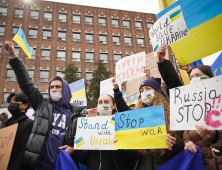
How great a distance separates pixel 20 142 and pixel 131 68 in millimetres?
1949

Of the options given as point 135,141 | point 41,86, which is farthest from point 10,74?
point 135,141

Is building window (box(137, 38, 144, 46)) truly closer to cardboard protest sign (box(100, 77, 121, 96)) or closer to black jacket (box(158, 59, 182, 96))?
cardboard protest sign (box(100, 77, 121, 96))

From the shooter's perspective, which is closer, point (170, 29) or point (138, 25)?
point (170, 29)

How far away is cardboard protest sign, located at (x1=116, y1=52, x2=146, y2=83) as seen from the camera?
9.12 ft

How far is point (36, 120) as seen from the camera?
2.16 m

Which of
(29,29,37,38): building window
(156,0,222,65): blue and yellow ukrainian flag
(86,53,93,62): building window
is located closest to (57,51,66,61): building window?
(86,53,93,62): building window

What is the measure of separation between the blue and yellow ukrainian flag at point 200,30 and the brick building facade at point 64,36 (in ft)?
63.3

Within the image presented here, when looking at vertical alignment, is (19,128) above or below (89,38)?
below

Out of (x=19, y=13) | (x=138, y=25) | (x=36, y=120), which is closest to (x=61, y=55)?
(x=19, y=13)

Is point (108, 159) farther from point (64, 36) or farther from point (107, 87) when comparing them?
point (64, 36)

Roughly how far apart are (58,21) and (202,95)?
23.5 meters

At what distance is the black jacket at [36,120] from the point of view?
1.95 meters

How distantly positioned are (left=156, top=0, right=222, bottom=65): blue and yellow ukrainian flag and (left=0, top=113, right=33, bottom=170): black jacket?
6.87ft

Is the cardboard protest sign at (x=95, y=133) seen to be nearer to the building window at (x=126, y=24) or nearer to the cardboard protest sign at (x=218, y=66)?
the cardboard protest sign at (x=218, y=66)
